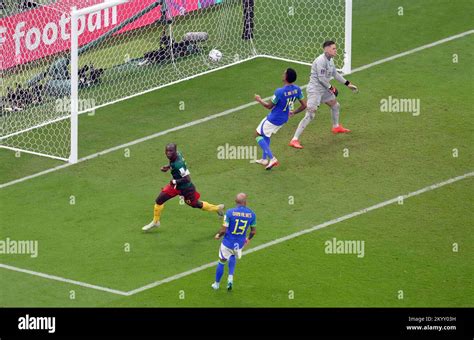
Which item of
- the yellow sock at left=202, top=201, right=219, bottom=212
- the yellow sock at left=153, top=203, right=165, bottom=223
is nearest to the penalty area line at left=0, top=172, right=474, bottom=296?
the yellow sock at left=202, top=201, right=219, bottom=212

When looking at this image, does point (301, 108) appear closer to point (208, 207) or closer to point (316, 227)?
point (316, 227)

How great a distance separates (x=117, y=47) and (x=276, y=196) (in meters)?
6.70

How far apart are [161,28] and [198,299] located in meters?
10.8

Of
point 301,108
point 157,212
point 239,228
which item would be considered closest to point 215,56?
point 301,108

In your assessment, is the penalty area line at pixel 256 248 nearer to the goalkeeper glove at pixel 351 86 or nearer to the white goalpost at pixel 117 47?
the goalkeeper glove at pixel 351 86

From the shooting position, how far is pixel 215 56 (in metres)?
38.1

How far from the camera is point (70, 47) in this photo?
33969 millimetres

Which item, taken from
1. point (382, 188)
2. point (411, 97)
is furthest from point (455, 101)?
point (382, 188)

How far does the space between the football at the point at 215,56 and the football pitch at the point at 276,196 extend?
0.35 metres

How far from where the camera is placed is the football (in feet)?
125

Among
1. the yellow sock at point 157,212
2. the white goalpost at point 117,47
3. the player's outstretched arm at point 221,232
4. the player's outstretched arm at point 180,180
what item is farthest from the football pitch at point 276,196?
the player's outstretched arm at point 180,180

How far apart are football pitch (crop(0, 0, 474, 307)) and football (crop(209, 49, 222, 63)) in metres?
0.35

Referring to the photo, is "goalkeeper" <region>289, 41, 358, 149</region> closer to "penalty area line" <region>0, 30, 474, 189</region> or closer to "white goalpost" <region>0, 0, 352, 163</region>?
"penalty area line" <region>0, 30, 474, 189</region>

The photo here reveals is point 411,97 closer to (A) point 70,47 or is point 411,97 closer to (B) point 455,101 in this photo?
(B) point 455,101
